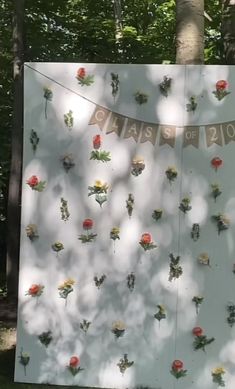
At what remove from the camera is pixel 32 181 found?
472cm

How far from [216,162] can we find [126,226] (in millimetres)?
868

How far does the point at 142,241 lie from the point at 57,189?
800 mm

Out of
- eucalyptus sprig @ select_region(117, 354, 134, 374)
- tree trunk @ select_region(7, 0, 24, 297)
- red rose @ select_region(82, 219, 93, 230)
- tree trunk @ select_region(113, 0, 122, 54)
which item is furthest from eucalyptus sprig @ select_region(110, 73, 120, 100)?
tree trunk @ select_region(113, 0, 122, 54)

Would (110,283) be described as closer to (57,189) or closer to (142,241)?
(142,241)

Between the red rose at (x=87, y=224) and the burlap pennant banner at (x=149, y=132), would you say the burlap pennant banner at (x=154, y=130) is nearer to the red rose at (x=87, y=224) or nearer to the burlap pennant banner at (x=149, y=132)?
the burlap pennant banner at (x=149, y=132)

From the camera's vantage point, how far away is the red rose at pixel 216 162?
4.61 metres

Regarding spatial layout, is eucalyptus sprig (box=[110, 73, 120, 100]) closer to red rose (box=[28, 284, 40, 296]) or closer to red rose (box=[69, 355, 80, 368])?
red rose (box=[28, 284, 40, 296])

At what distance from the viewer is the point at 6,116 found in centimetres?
995

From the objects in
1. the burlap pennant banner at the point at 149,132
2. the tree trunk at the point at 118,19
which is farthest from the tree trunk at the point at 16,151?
the burlap pennant banner at the point at 149,132

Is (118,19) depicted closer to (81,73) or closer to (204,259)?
(81,73)

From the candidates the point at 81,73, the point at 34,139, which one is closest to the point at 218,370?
the point at 34,139

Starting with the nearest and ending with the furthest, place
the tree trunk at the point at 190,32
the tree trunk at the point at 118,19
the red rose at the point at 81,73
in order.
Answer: the red rose at the point at 81,73 → the tree trunk at the point at 190,32 → the tree trunk at the point at 118,19

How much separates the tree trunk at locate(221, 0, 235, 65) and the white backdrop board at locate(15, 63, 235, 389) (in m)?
1.68

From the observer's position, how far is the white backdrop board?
4629 millimetres
